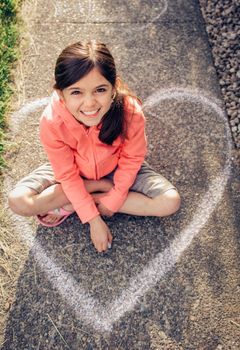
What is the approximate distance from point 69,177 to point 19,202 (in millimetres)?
324

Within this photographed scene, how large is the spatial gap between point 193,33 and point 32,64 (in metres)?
1.27

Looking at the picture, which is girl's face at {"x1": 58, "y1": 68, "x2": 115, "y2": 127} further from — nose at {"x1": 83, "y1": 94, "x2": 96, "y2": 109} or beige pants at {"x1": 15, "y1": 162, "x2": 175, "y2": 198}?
beige pants at {"x1": 15, "y1": 162, "x2": 175, "y2": 198}

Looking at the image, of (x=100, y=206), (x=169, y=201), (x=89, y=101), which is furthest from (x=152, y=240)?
(x=89, y=101)

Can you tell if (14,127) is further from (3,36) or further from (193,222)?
(193,222)

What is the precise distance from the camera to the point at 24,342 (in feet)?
7.02

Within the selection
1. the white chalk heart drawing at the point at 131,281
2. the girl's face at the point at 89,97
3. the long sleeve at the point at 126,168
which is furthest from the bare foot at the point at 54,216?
the girl's face at the point at 89,97

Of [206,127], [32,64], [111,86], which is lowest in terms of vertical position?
[206,127]

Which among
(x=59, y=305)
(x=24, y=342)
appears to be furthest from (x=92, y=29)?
(x=24, y=342)

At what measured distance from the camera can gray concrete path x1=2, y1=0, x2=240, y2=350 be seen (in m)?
2.17

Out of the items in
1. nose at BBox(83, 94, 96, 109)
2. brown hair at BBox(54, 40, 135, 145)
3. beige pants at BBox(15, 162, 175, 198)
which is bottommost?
beige pants at BBox(15, 162, 175, 198)

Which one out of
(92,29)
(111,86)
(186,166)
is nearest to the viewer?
(111,86)

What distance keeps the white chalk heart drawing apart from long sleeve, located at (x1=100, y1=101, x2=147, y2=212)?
0.41 metres

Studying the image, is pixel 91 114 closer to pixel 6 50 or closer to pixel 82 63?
pixel 82 63

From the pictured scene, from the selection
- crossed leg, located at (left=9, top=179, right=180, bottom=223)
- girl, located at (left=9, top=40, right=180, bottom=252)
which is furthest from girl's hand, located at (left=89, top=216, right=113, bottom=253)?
crossed leg, located at (left=9, top=179, right=180, bottom=223)
